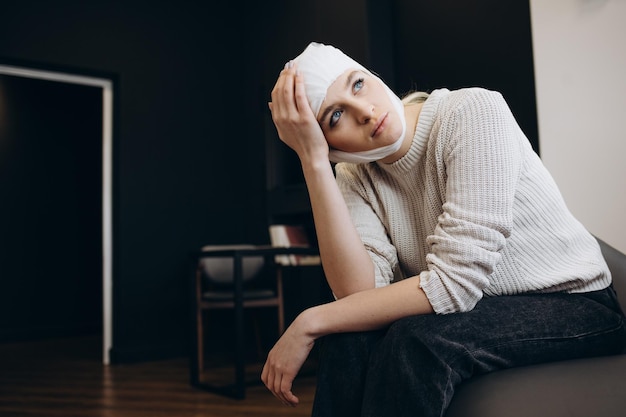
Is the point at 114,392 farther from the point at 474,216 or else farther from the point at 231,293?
the point at 474,216

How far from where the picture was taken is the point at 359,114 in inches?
48.5

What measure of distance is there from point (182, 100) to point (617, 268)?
3859 millimetres

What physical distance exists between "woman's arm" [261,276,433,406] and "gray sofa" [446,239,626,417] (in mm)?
163

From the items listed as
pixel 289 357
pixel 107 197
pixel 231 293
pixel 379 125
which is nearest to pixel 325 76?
pixel 379 125

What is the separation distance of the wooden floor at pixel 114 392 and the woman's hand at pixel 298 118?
1.70 meters

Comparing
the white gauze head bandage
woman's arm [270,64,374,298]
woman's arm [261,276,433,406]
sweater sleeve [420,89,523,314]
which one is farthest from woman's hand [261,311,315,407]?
the white gauze head bandage

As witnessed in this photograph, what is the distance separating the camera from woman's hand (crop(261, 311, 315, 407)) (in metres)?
1.14

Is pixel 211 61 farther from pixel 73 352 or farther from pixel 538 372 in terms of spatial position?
pixel 538 372

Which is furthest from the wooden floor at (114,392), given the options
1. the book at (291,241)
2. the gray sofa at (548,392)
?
the gray sofa at (548,392)

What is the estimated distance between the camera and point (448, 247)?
106 cm

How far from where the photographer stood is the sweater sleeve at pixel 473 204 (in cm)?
104

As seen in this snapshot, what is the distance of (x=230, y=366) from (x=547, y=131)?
265 cm

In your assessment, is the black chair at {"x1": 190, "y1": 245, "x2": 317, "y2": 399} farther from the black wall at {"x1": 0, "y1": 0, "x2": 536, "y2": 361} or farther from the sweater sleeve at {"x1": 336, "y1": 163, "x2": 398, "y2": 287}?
the sweater sleeve at {"x1": 336, "y1": 163, "x2": 398, "y2": 287}

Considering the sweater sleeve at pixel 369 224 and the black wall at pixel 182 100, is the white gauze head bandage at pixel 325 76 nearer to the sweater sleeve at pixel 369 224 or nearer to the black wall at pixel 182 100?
the sweater sleeve at pixel 369 224
